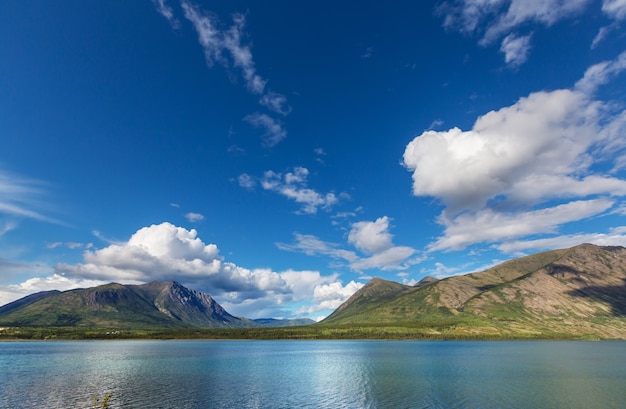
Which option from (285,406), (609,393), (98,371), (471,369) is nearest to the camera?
(285,406)

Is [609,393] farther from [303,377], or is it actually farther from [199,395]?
[199,395]

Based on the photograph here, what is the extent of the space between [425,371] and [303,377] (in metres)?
40.6

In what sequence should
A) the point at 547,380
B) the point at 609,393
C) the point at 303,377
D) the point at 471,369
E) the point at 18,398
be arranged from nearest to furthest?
the point at 18,398 → the point at 609,393 → the point at 547,380 → the point at 303,377 → the point at 471,369

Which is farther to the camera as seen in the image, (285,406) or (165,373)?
(165,373)

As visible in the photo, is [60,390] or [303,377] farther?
[303,377]

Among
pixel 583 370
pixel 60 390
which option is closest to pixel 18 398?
pixel 60 390

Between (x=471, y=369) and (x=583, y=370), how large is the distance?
115ft

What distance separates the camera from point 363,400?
69.1 m

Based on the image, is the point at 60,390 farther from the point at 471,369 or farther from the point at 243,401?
the point at 471,369

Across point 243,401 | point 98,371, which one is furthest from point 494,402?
point 98,371

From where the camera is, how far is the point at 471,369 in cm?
11688

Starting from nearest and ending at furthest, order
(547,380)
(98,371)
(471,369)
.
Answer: (547,380) < (98,371) < (471,369)

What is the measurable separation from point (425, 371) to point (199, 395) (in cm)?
A: 7277

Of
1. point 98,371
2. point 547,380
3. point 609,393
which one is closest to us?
point 609,393
